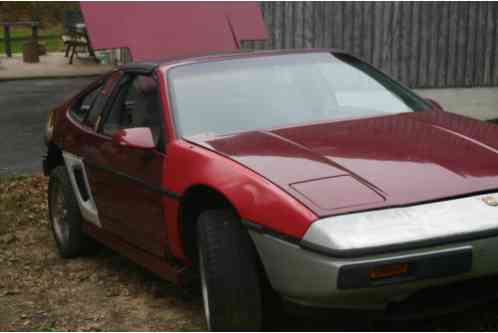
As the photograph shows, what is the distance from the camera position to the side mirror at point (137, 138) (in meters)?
4.61

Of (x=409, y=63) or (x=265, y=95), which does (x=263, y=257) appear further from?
(x=409, y=63)

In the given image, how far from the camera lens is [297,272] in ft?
11.6

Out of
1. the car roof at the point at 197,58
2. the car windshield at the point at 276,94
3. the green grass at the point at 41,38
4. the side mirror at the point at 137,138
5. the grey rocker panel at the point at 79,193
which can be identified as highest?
the car roof at the point at 197,58

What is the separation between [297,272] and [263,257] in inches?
8.2

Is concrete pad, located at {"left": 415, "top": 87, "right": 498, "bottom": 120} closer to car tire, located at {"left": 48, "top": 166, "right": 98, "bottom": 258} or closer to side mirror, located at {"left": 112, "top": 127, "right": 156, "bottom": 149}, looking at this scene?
car tire, located at {"left": 48, "top": 166, "right": 98, "bottom": 258}

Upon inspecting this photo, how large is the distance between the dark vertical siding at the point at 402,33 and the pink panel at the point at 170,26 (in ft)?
15.0

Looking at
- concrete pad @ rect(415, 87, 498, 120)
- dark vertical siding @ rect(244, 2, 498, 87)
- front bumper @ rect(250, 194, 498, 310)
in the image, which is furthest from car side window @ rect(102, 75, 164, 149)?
dark vertical siding @ rect(244, 2, 498, 87)

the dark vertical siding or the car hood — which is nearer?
the car hood

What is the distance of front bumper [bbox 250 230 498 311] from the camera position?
3.39 meters

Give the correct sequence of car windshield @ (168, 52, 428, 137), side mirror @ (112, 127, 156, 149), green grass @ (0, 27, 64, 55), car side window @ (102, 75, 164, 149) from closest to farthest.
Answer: side mirror @ (112, 127, 156, 149), car windshield @ (168, 52, 428, 137), car side window @ (102, 75, 164, 149), green grass @ (0, 27, 64, 55)

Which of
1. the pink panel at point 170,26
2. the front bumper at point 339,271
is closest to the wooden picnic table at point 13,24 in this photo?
the pink panel at point 170,26

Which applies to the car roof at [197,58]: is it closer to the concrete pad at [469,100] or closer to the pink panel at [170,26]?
the pink panel at [170,26]

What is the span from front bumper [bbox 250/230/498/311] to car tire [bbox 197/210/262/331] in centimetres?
17

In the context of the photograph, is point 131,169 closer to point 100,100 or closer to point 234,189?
point 100,100
